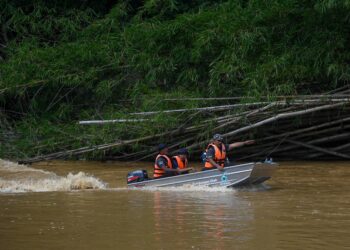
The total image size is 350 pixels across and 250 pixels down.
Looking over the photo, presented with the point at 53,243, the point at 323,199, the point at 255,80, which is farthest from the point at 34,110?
the point at 53,243

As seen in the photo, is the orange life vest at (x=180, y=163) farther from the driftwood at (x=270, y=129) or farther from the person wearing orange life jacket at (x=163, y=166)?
the driftwood at (x=270, y=129)

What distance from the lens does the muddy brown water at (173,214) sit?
9484mm

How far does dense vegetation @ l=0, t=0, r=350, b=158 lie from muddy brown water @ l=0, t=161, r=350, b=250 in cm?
296

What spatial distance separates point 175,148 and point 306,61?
4117 millimetres

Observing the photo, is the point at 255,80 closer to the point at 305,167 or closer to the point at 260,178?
the point at 305,167

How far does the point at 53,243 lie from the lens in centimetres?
941

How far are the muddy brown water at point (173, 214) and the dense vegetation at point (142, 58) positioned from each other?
296 cm

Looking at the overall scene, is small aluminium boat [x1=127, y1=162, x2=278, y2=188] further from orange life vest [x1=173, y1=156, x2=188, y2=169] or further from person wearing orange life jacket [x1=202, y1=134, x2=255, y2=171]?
orange life vest [x1=173, y1=156, x2=188, y2=169]

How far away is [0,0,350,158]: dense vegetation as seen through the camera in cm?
1917

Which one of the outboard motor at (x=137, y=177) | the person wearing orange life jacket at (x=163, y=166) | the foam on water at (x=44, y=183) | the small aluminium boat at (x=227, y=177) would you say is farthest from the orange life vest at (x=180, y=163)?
the foam on water at (x=44, y=183)

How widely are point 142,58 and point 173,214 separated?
10.3 metres

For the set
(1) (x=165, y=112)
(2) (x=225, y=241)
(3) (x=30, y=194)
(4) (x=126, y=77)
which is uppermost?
(4) (x=126, y=77)

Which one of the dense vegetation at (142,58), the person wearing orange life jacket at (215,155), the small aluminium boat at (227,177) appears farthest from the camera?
the dense vegetation at (142,58)

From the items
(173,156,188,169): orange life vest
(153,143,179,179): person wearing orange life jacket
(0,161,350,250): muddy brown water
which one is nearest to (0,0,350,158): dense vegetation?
(0,161,350,250): muddy brown water
